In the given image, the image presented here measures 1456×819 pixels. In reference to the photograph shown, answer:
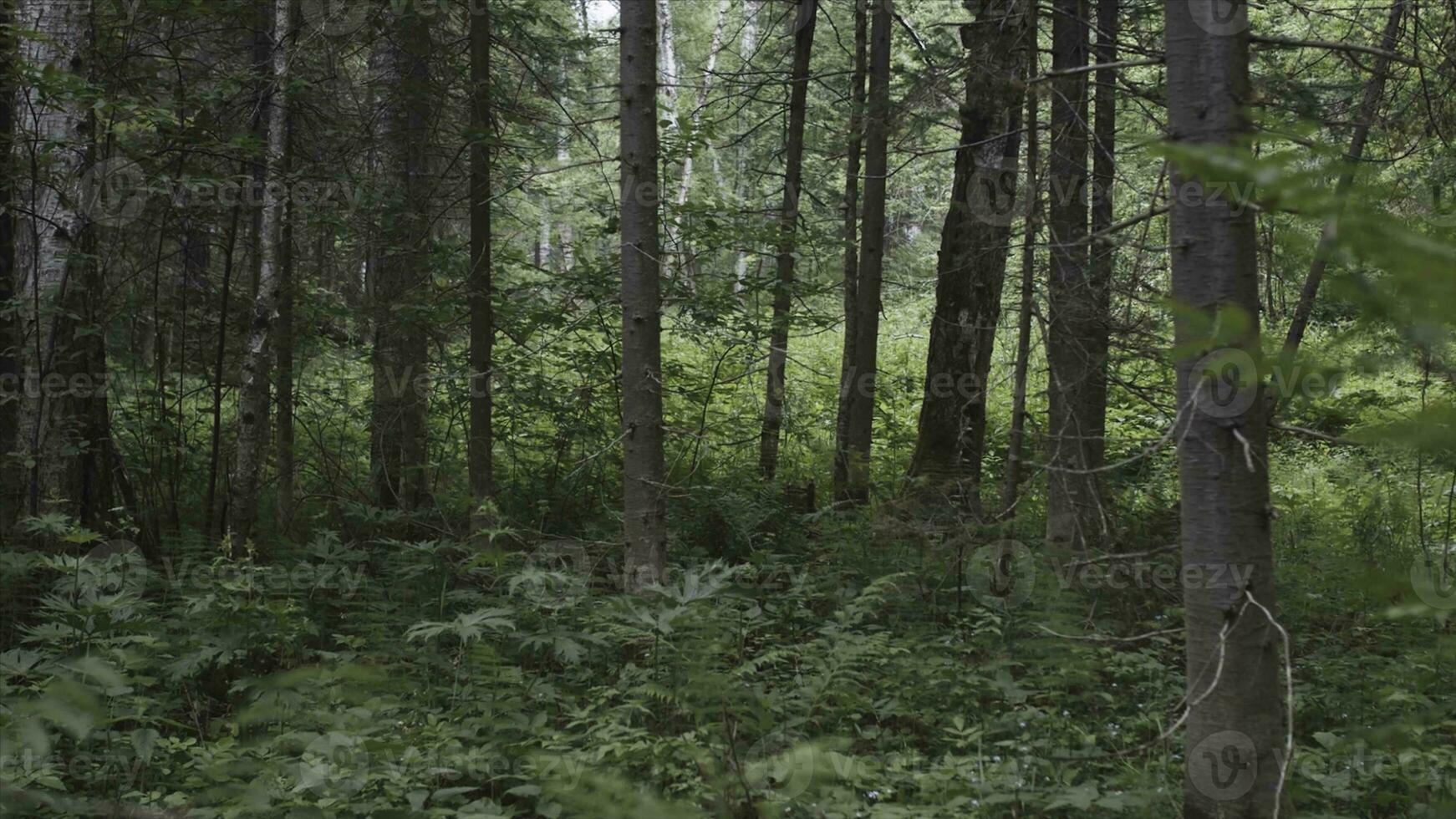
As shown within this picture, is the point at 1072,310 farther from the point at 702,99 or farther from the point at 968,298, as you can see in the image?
the point at 702,99

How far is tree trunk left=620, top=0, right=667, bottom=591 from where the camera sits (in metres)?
6.14

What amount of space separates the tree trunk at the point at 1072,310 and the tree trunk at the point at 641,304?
2.68 m

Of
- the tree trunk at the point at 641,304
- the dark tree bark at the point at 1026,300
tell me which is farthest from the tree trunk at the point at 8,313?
the dark tree bark at the point at 1026,300

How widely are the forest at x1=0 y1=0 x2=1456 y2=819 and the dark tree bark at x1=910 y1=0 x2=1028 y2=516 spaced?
58 mm

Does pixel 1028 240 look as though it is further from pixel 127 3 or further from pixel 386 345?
pixel 127 3

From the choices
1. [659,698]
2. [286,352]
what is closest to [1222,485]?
[659,698]

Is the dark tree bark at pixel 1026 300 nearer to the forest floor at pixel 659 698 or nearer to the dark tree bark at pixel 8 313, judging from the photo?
the forest floor at pixel 659 698

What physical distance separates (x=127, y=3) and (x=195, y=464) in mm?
4622

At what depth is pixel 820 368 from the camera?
17.5 m

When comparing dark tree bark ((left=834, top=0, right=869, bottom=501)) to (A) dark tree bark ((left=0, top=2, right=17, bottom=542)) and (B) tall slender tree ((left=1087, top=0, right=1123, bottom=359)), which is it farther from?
(A) dark tree bark ((left=0, top=2, right=17, bottom=542))

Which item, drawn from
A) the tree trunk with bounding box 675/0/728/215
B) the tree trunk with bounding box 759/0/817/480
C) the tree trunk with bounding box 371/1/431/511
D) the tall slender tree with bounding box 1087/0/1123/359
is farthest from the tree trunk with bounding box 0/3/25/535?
the tall slender tree with bounding box 1087/0/1123/359

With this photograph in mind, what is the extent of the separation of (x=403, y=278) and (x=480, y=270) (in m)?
1.89

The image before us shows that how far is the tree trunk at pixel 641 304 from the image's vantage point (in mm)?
6141

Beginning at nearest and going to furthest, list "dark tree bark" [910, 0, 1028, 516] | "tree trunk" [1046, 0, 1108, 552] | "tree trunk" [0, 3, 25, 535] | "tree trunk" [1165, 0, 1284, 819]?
1. "tree trunk" [1165, 0, 1284, 819]
2. "tree trunk" [0, 3, 25, 535]
3. "tree trunk" [1046, 0, 1108, 552]
4. "dark tree bark" [910, 0, 1028, 516]
